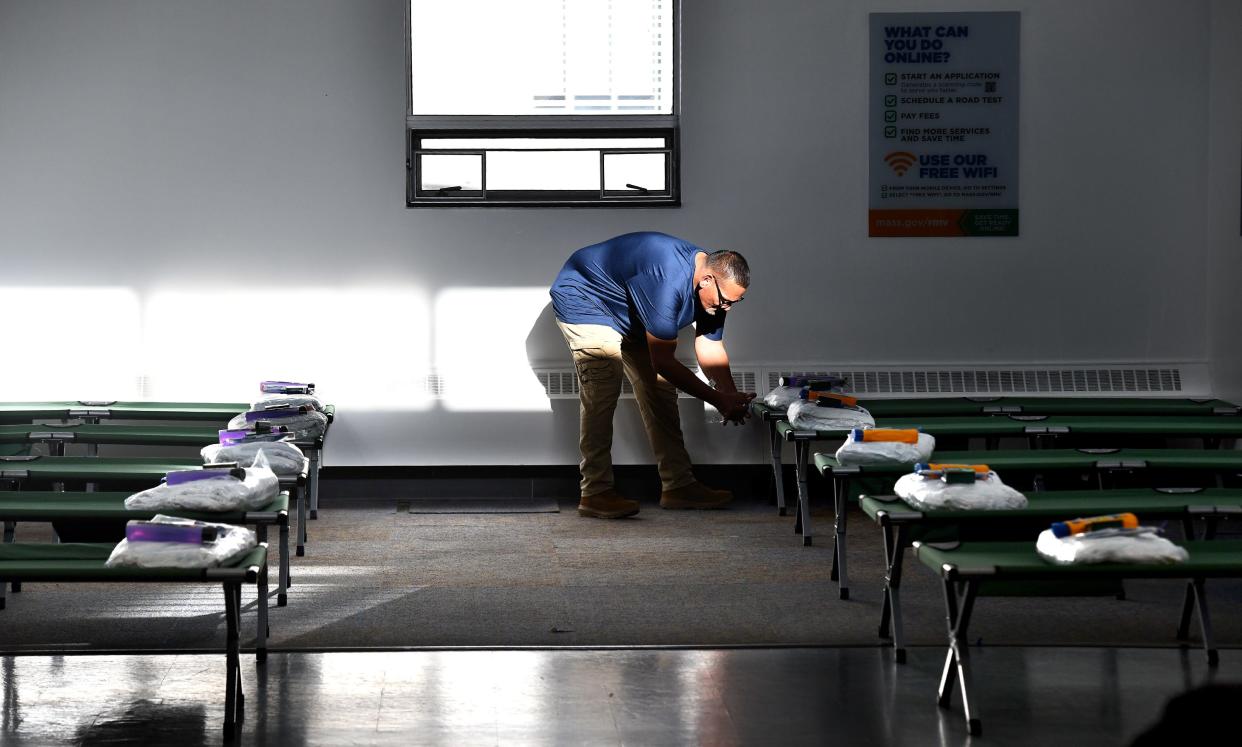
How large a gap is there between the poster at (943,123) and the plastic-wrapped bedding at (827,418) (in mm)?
1556

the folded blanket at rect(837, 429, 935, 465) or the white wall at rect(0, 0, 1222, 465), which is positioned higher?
the white wall at rect(0, 0, 1222, 465)

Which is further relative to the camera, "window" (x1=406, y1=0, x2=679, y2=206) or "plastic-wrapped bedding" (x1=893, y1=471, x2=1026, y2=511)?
"window" (x1=406, y1=0, x2=679, y2=206)

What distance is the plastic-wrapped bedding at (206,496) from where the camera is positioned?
3645 mm

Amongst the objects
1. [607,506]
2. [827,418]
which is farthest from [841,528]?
[607,506]

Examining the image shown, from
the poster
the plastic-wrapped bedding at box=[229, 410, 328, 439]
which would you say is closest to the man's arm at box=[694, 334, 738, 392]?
the poster

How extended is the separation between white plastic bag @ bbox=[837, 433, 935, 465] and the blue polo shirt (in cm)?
148

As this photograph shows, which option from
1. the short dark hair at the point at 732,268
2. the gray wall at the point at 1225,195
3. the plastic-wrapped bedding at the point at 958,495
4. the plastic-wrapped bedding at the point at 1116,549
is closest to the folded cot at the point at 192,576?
the plastic-wrapped bedding at the point at 958,495

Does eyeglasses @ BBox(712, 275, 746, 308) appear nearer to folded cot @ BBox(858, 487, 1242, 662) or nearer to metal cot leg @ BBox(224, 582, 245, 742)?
folded cot @ BBox(858, 487, 1242, 662)

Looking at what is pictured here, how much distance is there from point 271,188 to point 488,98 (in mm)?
1157

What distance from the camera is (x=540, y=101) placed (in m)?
6.52

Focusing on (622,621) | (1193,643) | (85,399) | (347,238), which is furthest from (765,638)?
(85,399)

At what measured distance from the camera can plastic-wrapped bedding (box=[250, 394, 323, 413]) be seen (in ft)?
18.1

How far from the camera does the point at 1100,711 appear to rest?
3150mm

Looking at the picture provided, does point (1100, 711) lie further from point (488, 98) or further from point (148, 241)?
point (148, 241)
